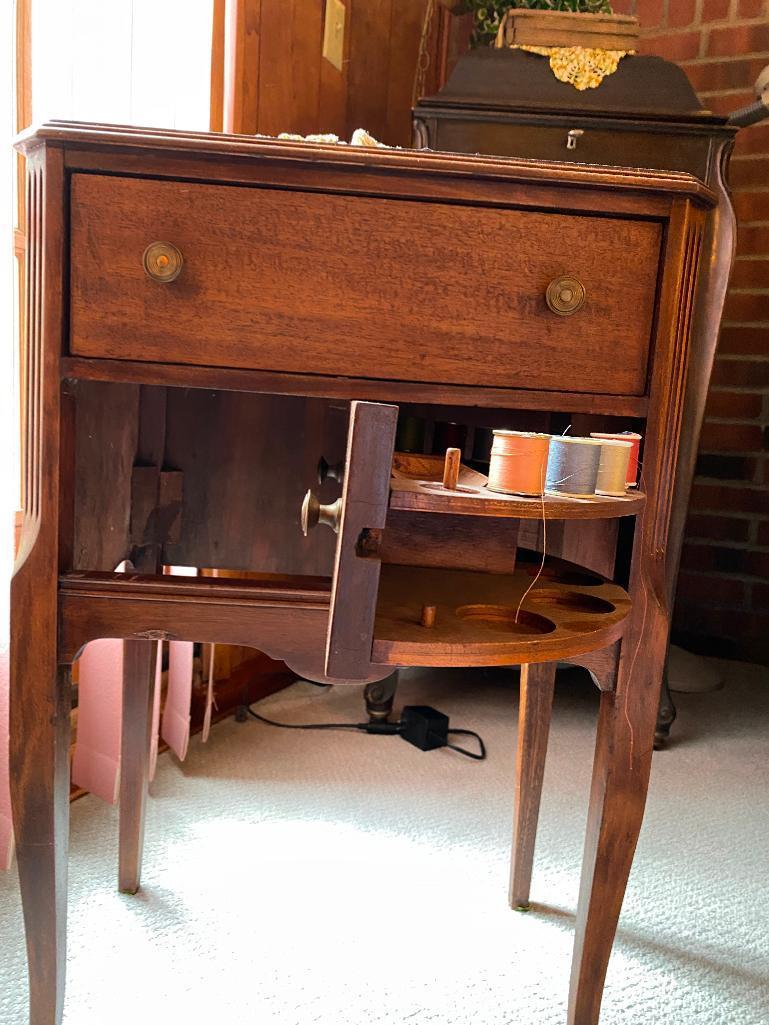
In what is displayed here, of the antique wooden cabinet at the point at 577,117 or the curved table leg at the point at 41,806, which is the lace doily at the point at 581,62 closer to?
the antique wooden cabinet at the point at 577,117

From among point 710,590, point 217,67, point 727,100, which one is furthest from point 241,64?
point 710,590

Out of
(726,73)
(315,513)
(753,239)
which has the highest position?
(726,73)

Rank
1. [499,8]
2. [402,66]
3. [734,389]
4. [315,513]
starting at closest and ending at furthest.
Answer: [315,513] < [499,8] < [402,66] < [734,389]

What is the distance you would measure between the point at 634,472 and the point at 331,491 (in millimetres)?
522

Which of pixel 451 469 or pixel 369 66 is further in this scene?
pixel 369 66

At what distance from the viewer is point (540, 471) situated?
65cm

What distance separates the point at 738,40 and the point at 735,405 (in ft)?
2.82

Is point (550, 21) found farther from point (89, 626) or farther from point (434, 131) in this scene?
point (89, 626)

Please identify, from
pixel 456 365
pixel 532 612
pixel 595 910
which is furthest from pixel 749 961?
pixel 456 365

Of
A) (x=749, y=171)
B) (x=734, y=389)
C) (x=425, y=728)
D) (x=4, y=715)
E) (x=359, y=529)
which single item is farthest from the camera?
(x=734, y=389)

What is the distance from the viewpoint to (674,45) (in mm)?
2176

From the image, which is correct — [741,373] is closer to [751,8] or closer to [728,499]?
[728,499]

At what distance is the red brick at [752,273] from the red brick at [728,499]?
501mm

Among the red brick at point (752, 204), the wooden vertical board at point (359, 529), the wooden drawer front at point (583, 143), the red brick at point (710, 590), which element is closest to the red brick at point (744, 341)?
the red brick at point (752, 204)
